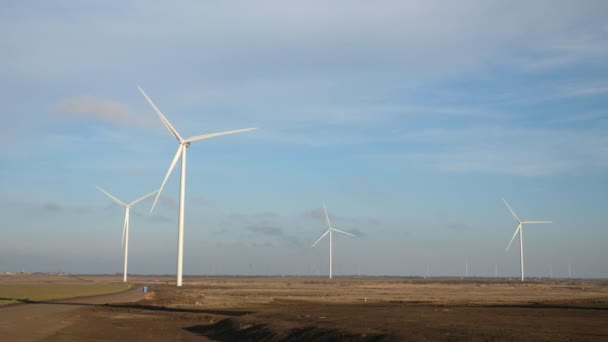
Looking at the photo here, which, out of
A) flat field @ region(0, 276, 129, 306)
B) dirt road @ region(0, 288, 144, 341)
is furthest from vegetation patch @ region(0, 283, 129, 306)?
dirt road @ region(0, 288, 144, 341)

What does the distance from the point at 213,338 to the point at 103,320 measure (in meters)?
13.8

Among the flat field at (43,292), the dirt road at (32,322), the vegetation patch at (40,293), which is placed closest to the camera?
the dirt road at (32,322)

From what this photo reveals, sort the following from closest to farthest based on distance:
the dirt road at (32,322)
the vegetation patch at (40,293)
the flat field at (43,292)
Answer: the dirt road at (32,322) → the vegetation patch at (40,293) → the flat field at (43,292)

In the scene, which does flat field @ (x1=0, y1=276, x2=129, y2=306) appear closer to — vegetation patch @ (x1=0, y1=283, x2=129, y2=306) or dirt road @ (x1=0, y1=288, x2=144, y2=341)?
vegetation patch @ (x1=0, y1=283, x2=129, y2=306)

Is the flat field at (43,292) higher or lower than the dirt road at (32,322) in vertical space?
lower

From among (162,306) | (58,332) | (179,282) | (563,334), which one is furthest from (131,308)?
(179,282)

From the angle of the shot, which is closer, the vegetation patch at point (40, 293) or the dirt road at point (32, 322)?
the dirt road at point (32, 322)

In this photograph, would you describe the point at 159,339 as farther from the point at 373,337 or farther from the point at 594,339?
the point at 594,339

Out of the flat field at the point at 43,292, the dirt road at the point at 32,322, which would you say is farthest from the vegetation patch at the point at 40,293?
the dirt road at the point at 32,322

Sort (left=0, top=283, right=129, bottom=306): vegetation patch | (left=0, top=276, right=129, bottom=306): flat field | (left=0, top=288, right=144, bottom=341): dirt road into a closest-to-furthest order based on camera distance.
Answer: (left=0, top=288, right=144, bottom=341): dirt road < (left=0, top=283, right=129, bottom=306): vegetation patch < (left=0, top=276, right=129, bottom=306): flat field

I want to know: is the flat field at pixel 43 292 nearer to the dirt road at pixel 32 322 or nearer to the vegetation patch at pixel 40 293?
the vegetation patch at pixel 40 293

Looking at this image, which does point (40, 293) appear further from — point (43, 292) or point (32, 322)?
point (32, 322)

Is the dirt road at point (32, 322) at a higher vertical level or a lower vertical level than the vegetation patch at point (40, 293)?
higher

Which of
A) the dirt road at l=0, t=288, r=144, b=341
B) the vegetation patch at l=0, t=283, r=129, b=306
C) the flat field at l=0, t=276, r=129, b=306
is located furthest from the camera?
the flat field at l=0, t=276, r=129, b=306
